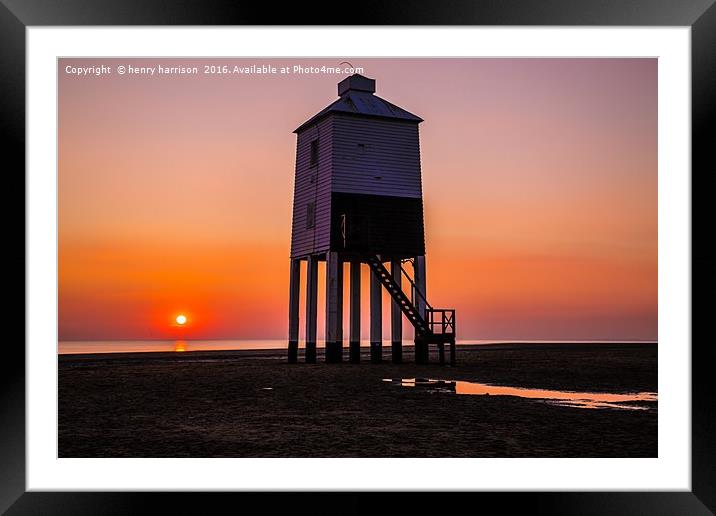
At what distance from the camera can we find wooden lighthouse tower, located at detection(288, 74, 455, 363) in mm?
33000

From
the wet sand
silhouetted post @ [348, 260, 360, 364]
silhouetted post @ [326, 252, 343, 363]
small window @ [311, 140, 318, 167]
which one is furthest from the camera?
silhouetted post @ [348, 260, 360, 364]

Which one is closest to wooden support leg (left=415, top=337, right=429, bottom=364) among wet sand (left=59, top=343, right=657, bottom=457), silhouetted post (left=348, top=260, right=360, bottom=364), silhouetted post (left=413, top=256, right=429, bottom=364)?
silhouetted post (left=413, top=256, right=429, bottom=364)

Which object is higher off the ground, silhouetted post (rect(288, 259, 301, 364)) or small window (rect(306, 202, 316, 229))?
small window (rect(306, 202, 316, 229))

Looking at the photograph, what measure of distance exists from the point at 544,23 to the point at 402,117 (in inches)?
940

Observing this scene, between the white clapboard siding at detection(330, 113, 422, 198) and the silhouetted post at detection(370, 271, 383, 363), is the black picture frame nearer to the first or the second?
the white clapboard siding at detection(330, 113, 422, 198)

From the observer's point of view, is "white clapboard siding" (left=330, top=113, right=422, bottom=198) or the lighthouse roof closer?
"white clapboard siding" (left=330, top=113, right=422, bottom=198)

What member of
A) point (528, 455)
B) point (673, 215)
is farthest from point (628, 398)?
point (673, 215)

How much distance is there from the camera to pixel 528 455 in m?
13.2

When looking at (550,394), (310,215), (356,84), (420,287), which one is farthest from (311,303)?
(550,394)

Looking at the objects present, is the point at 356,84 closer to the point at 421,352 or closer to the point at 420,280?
the point at 420,280

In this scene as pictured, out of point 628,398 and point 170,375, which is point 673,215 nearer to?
point 628,398

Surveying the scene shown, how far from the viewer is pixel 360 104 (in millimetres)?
34281

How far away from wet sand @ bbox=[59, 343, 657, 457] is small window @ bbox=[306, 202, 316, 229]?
27.6ft

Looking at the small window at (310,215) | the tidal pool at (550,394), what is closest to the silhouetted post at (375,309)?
the small window at (310,215)
